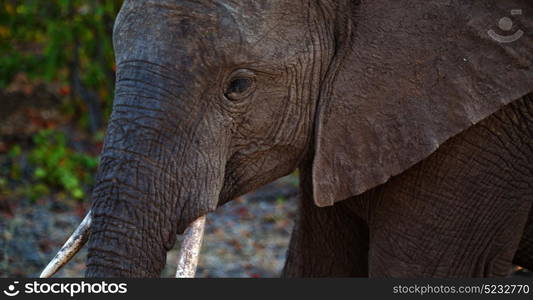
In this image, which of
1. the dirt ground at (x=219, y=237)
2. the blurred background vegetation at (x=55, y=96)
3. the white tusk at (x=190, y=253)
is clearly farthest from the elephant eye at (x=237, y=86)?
the blurred background vegetation at (x=55, y=96)

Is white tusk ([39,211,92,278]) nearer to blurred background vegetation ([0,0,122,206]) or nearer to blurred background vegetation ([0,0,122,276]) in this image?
blurred background vegetation ([0,0,122,276])

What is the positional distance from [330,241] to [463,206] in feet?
3.22

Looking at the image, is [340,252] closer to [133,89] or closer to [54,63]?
[133,89]

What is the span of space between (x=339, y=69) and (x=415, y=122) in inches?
15.0

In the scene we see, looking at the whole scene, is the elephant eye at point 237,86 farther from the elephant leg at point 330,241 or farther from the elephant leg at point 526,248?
the elephant leg at point 526,248

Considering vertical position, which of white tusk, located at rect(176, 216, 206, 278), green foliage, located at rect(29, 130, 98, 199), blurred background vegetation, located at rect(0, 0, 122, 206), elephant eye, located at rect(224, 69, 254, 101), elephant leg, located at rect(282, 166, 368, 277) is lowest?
white tusk, located at rect(176, 216, 206, 278)

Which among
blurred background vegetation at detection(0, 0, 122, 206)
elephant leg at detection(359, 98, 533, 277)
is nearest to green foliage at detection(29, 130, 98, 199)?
blurred background vegetation at detection(0, 0, 122, 206)

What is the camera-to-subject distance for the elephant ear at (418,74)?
3.77 m

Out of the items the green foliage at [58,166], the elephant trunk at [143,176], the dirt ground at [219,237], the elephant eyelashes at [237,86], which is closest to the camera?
the elephant trunk at [143,176]

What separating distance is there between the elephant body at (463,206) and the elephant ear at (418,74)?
19 cm

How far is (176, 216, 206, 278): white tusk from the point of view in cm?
354

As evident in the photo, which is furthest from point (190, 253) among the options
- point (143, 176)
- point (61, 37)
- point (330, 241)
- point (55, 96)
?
point (55, 96)

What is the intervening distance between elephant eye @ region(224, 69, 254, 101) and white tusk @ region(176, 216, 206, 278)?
20.9 inches

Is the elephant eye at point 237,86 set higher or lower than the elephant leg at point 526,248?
higher
